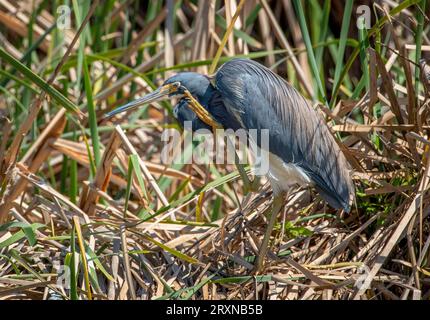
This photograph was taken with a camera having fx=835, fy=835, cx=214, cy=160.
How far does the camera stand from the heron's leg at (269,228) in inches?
114

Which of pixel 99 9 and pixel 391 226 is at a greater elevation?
pixel 99 9

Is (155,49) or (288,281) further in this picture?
(155,49)

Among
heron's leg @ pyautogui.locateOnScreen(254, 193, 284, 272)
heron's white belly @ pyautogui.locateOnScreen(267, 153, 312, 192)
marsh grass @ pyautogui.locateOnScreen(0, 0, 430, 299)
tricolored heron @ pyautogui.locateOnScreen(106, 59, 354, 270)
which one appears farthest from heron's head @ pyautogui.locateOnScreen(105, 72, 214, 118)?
heron's leg @ pyautogui.locateOnScreen(254, 193, 284, 272)

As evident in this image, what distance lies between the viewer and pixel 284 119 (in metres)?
3.08

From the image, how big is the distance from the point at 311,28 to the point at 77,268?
2.30m

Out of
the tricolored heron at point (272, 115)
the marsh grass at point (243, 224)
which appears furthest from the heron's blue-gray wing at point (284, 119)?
the marsh grass at point (243, 224)

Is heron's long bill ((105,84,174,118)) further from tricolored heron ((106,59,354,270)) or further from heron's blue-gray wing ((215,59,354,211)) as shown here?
heron's blue-gray wing ((215,59,354,211))

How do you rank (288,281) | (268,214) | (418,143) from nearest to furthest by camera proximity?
1. (288,281)
2. (418,143)
3. (268,214)

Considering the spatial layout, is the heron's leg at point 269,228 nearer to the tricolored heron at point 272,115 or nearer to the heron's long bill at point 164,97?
the tricolored heron at point 272,115

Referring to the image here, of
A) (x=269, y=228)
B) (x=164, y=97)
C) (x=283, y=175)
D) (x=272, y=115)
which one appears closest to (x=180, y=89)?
(x=164, y=97)

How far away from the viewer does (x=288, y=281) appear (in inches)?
110

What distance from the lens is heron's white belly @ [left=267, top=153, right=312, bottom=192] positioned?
305 cm

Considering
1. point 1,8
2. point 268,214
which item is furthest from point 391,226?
point 1,8
